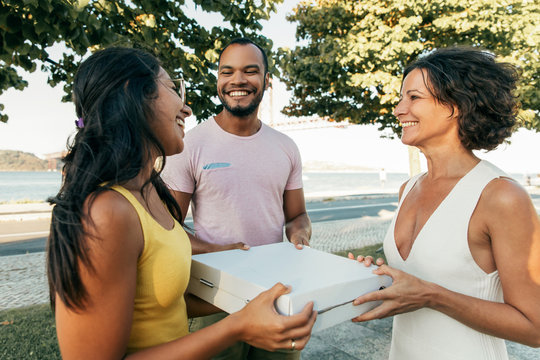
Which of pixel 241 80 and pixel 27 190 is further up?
pixel 241 80

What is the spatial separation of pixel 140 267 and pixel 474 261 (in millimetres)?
1291

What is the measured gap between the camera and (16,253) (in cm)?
862

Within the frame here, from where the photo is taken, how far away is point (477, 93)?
1626 mm

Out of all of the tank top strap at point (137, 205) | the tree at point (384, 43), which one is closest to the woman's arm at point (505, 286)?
the tank top strap at point (137, 205)

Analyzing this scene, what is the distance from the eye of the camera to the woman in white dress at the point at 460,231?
1.34 metres

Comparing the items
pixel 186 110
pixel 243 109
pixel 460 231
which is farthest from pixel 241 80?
pixel 460 231

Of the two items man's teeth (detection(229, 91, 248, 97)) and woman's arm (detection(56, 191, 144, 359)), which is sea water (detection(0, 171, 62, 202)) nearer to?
man's teeth (detection(229, 91, 248, 97))

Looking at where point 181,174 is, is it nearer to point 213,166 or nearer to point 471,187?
point 213,166

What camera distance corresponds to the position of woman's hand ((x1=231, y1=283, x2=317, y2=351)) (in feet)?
3.20

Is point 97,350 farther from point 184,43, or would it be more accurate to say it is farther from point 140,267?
point 184,43

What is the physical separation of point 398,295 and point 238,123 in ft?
5.33

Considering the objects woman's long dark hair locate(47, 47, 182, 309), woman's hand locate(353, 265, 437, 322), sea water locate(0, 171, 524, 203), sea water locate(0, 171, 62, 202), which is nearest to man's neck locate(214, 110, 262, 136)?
woman's long dark hair locate(47, 47, 182, 309)

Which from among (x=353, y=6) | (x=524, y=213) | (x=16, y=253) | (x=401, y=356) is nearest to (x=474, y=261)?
(x=524, y=213)

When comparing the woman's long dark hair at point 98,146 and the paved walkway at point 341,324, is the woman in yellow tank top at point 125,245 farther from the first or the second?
the paved walkway at point 341,324
